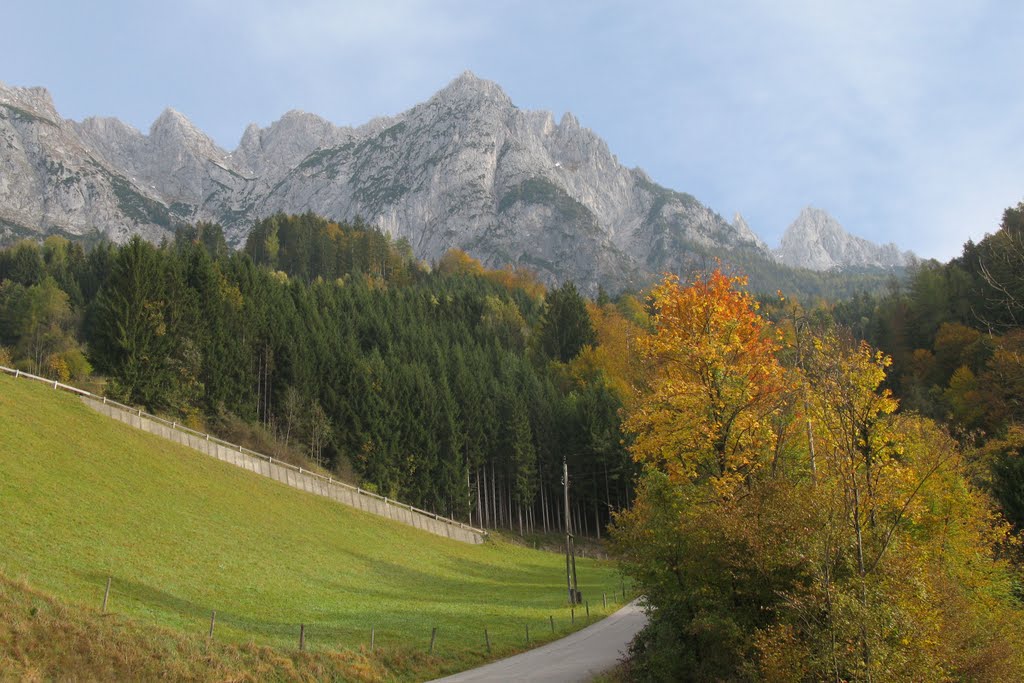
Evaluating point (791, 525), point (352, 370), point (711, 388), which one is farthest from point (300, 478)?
point (791, 525)

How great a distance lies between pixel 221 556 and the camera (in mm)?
34094

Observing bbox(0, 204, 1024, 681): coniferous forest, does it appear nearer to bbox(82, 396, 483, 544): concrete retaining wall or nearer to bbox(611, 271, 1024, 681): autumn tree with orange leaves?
bbox(611, 271, 1024, 681): autumn tree with orange leaves

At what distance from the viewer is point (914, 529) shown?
19141 millimetres

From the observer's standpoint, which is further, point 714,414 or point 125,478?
point 125,478

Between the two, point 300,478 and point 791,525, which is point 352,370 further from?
point 791,525

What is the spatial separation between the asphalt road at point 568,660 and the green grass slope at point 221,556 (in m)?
1.46

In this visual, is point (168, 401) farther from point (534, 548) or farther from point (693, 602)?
point (693, 602)

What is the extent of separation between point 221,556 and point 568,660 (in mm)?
18924

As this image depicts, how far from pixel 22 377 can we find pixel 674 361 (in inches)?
1843

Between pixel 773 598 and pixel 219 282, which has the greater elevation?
pixel 219 282

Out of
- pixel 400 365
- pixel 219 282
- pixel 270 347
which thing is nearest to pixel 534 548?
pixel 400 365

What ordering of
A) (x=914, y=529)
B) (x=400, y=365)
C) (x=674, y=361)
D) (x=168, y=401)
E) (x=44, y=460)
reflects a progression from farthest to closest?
(x=400, y=365) < (x=168, y=401) < (x=44, y=460) < (x=674, y=361) < (x=914, y=529)

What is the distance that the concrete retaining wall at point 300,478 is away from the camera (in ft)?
163

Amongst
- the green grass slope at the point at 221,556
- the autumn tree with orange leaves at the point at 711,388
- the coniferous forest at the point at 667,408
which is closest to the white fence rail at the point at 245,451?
the green grass slope at the point at 221,556
